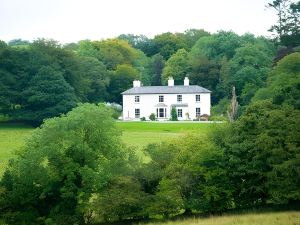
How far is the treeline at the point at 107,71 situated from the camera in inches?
2781

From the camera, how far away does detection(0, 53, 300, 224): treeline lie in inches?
997

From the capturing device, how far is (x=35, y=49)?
252ft

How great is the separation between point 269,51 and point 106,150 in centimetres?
7735

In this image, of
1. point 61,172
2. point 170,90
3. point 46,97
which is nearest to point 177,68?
point 170,90

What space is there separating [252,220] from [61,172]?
9.53 metres

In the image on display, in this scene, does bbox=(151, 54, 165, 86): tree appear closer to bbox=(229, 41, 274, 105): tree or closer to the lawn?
bbox=(229, 41, 274, 105): tree

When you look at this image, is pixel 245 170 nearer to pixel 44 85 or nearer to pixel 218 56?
pixel 44 85

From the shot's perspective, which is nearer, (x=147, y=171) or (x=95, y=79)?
(x=147, y=171)

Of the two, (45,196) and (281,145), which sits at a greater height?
(281,145)

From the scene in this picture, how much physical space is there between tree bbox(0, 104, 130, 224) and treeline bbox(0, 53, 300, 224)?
5 cm

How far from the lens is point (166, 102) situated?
272 ft

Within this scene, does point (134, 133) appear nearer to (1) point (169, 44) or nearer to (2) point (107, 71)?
(2) point (107, 71)

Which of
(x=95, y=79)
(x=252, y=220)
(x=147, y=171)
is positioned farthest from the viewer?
(x=95, y=79)

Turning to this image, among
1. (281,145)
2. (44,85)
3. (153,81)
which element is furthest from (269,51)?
(281,145)
